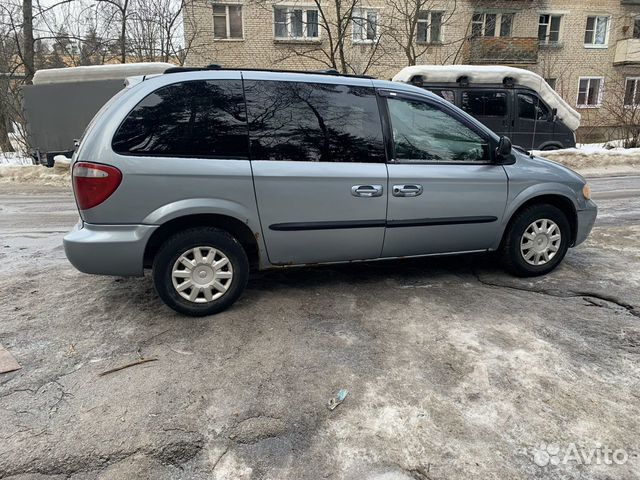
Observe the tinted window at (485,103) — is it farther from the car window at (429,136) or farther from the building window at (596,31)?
the building window at (596,31)

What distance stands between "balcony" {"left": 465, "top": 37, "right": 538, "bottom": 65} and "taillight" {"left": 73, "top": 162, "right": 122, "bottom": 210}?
23.5 m

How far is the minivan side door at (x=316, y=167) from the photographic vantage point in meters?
3.57

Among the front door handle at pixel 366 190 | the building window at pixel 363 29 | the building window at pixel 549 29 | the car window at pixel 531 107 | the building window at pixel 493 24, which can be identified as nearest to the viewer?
the front door handle at pixel 366 190

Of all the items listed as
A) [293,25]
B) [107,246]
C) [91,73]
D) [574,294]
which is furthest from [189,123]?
[293,25]

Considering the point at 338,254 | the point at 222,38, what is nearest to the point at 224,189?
the point at 338,254

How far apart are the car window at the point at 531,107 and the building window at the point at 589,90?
640 inches

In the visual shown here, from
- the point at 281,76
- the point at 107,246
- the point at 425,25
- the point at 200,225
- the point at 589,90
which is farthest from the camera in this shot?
the point at 589,90

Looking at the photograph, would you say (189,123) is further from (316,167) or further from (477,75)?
(477,75)

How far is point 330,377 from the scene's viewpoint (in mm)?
2869

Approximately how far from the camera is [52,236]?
627 cm

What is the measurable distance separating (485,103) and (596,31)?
19.7 m

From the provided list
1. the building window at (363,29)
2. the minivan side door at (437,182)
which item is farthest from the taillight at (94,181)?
the building window at (363,29)

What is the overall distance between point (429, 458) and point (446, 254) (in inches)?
91.9

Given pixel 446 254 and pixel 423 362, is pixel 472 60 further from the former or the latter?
pixel 423 362
